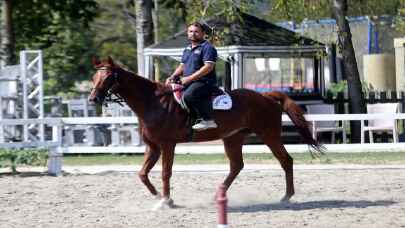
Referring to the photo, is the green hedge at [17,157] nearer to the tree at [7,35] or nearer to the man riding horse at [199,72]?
the man riding horse at [199,72]

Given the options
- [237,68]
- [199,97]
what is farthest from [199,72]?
[237,68]

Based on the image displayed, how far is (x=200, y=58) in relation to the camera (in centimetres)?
1196

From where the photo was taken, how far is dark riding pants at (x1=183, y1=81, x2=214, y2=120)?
12008 millimetres

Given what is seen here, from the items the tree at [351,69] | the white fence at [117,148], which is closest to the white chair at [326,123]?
the tree at [351,69]

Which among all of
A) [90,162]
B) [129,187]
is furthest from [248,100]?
[90,162]

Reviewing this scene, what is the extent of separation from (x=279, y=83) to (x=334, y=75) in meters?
4.85

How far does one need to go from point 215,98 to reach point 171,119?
659mm

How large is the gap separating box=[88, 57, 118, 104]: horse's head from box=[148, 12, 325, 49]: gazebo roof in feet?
40.4

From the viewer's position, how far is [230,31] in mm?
24984

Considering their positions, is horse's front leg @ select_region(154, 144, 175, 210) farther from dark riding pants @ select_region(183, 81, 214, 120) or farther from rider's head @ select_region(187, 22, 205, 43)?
rider's head @ select_region(187, 22, 205, 43)

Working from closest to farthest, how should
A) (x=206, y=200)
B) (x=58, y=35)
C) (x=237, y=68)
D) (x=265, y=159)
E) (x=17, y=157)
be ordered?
1. (x=206, y=200)
2. (x=17, y=157)
3. (x=265, y=159)
4. (x=237, y=68)
5. (x=58, y=35)

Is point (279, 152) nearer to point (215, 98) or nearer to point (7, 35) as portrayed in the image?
point (215, 98)

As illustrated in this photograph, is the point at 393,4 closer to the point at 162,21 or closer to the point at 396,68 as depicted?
the point at 396,68

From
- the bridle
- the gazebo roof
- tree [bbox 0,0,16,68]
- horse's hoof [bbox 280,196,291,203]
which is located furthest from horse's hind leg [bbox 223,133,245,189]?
tree [bbox 0,0,16,68]
